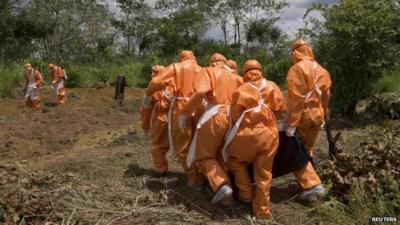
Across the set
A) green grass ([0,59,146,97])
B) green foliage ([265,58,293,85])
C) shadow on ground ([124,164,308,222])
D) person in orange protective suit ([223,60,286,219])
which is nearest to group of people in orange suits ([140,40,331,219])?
person in orange protective suit ([223,60,286,219])

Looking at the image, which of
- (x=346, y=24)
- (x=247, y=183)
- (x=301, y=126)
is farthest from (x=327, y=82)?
(x=346, y=24)

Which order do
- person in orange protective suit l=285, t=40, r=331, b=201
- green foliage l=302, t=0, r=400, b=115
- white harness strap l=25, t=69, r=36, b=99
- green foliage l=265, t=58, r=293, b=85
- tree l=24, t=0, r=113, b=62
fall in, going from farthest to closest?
tree l=24, t=0, r=113, b=62 < green foliage l=265, t=58, r=293, b=85 < white harness strap l=25, t=69, r=36, b=99 < green foliage l=302, t=0, r=400, b=115 < person in orange protective suit l=285, t=40, r=331, b=201

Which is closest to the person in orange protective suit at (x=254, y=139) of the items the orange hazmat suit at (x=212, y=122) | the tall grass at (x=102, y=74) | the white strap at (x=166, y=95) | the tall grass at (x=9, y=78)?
the orange hazmat suit at (x=212, y=122)

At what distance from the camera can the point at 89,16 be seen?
32.9 metres

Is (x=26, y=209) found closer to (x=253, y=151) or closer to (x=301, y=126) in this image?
(x=253, y=151)

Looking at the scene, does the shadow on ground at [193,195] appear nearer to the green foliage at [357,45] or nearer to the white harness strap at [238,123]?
the white harness strap at [238,123]

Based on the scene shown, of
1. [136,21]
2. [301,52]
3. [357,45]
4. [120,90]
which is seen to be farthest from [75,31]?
[301,52]

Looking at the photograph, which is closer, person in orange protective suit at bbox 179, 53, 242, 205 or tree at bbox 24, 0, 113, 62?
person in orange protective suit at bbox 179, 53, 242, 205

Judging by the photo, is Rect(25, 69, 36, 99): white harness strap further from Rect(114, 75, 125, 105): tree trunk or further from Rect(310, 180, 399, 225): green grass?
Rect(310, 180, 399, 225): green grass

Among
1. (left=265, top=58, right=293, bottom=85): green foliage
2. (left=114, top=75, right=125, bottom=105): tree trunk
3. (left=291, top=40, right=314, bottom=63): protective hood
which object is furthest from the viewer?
(left=265, top=58, right=293, bottom=85): green foliage

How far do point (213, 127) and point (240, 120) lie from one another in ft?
1.05

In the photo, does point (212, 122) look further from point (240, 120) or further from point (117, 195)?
point (117, 195)

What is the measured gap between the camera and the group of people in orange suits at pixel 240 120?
4.92 m

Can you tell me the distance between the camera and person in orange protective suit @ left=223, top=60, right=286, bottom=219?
16.0ft
